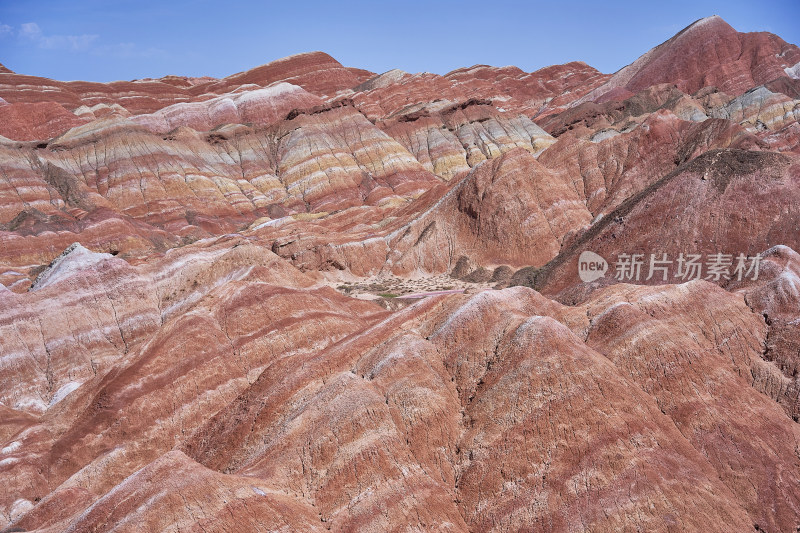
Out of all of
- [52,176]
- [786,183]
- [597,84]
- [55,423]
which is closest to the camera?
[55,423]

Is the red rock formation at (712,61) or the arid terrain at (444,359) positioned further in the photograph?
the red rock formation at (712,61)

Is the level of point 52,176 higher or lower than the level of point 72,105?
lower

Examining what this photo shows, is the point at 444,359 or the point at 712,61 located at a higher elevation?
the point at 712,61

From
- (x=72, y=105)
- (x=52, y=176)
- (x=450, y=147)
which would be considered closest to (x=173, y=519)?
(x=52, y=176)

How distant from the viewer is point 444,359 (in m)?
23.1

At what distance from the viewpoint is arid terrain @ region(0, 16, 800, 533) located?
1708 cm

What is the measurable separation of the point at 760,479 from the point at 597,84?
178 metres

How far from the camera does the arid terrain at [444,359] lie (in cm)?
1708

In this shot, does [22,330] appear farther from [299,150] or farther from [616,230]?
[299,150]

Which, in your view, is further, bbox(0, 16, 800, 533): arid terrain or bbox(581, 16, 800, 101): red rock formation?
bbox(581, 16, 800, 101): red rock formation

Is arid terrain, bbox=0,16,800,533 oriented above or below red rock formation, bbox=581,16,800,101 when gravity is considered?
below

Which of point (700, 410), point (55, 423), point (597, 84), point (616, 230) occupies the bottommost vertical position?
point (55, 423)

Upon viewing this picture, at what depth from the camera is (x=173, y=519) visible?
1509 cm

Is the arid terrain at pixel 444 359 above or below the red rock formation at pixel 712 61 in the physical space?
below
